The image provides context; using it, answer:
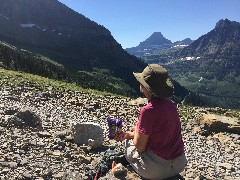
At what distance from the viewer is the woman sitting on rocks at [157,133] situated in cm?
892

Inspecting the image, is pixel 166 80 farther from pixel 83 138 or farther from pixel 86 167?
pixel 83 138

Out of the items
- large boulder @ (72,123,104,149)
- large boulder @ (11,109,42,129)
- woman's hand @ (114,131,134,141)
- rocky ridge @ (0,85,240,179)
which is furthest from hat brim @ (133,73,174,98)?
large boulder @ (11,109,42,129)

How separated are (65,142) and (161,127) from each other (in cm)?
834

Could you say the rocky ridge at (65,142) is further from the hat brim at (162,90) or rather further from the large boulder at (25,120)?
the hat brim at (162,90)

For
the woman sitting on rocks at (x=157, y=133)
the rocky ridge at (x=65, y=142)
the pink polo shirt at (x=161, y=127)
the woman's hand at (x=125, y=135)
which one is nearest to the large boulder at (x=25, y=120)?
the rocky ridge at (x=65, y=142)

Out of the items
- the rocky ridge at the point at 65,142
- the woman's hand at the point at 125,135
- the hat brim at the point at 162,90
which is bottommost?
the rocky ridge at the point at 65,142

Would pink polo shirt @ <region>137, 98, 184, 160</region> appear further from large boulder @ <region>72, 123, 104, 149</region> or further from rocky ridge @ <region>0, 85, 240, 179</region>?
large boulder @ <region>72, 123, 104, 149</region>

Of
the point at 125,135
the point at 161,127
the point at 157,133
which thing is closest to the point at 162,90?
the point at 161,127

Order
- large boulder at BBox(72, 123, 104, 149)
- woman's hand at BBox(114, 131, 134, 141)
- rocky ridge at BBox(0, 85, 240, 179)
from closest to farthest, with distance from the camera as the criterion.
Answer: woman's hand at BBox(114, 131, 134, 141)
rocky ridge at BBox(0, 85, 240, 179)
large boulder at BBox(72, 123, 104, 149)

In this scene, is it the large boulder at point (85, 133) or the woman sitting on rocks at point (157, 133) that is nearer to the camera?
the woman sitting on rocks at point (157, 133)

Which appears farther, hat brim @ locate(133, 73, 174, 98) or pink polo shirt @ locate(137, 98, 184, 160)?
hat brim @ locate(133, 73, 174, 98)

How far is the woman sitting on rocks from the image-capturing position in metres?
8.92

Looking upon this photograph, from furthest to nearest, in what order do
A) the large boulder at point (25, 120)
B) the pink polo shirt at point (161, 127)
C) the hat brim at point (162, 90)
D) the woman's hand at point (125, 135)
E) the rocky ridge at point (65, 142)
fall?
the large boulder at point (25, 120) → the rocky ridge at point (65, 142) → the woman's hand at point (125, 135) → the hat brim at point (162, 90) → the pink polo shirt at point (161, 127)

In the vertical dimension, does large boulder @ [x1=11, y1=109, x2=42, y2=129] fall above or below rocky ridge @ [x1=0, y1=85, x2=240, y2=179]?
above
